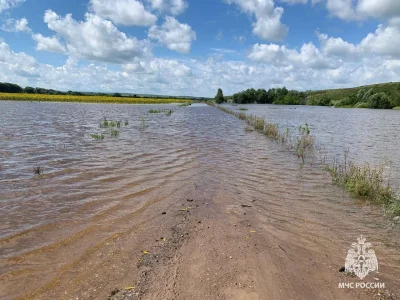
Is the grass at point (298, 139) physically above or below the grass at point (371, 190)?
below

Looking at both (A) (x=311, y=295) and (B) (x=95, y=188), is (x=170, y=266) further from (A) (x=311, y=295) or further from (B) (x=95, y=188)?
(B) (x=95, y=188)

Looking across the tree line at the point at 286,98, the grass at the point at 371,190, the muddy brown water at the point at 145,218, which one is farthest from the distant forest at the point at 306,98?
the muddy brown water at the point at 145,218

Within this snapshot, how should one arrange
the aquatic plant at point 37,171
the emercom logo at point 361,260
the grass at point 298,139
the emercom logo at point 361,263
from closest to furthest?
the emercom logo at point 361,263, the emercom logo at point 361,260, the aquatic plant at point 37,171, the grass at point 298,139

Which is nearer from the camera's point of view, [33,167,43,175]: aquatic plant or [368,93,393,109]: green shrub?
[33,167,43,175]: aquatic plant

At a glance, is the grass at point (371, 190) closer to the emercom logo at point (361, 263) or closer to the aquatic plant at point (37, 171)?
the emercom logo at point (361, 263)

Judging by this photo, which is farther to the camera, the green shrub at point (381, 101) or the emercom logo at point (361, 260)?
the green shrub at point (381, 101)

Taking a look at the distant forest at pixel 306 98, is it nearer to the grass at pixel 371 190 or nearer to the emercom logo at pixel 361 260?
the grass at pixel 371 190

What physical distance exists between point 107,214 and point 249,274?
4.26 m

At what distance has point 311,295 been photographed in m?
4.48

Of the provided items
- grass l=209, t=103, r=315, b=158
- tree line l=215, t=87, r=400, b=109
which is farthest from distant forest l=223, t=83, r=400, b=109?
grass l=209, t=103, r=315, b=158

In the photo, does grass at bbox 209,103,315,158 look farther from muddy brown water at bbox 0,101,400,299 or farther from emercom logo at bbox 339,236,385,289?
emercom logo at bbox 339,236,385,289

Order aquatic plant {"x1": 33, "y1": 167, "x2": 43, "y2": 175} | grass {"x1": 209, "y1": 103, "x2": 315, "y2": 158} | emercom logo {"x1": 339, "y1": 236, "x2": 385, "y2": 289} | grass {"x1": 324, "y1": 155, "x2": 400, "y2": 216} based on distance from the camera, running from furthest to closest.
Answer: grass {"x1": 209, "y1": 103, "x2": 315, "y2": 158} → aquatic plant {"x1": 33, "y1": 167, "x2": 43, "y2": 175} → grass {"x1": 324, "y1": 155, "x2": 400, "y2": 216} → emercom logo {"x1": 339, "y1": 236, "x2": 385, "y2": 289}

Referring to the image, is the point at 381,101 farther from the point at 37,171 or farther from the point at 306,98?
the point at 37,171

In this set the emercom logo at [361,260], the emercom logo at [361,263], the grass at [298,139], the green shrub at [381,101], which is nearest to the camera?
the emercom logo at [361,263]
